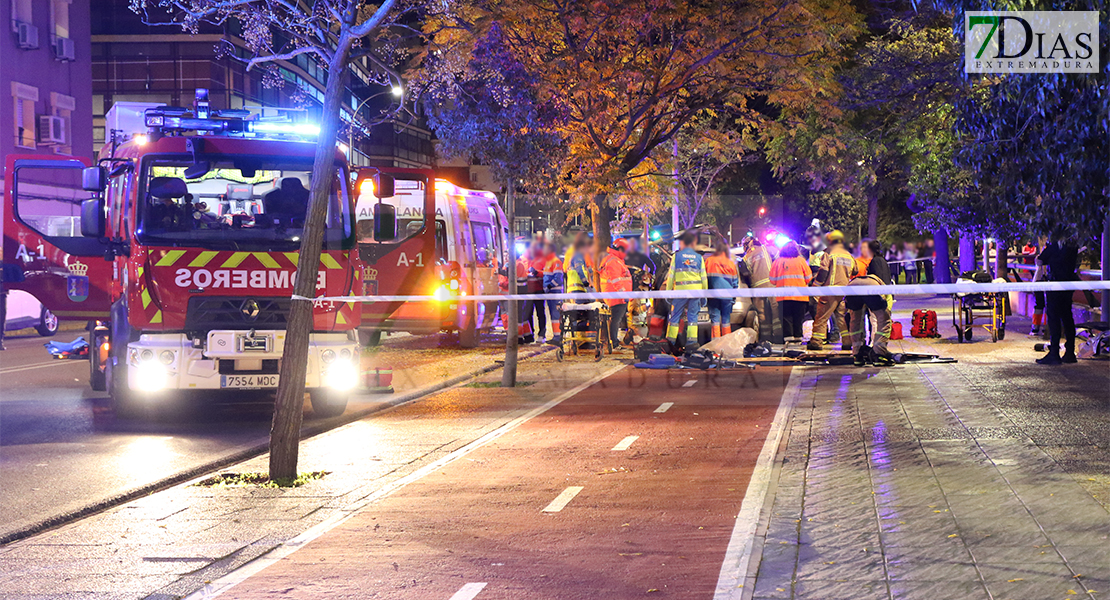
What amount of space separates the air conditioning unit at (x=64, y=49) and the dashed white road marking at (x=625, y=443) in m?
30.8

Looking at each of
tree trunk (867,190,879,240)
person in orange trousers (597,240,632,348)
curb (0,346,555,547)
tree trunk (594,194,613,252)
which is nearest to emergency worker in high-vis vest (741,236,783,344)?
person in orange trousers (597,240,632,348)

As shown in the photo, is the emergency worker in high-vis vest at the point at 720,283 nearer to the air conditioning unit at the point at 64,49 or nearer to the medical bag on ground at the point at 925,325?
the medical bag on ground at the point at 925,325

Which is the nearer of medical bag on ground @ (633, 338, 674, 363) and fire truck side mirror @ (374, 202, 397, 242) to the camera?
fire truck side mirror @ (374, 202, 397, 242)

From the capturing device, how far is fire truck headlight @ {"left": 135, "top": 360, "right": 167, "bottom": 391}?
11570 mm

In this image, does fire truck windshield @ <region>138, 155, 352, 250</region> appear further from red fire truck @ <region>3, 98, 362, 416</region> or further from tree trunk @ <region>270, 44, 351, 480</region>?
tree trunk @ <region>270, 44, 351, 480</region>

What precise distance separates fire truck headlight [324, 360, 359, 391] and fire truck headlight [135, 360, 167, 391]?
1538 mm

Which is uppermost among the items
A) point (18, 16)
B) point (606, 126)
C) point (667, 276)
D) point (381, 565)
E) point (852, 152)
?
point (18, 16)

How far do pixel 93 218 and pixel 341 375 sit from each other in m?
2.86

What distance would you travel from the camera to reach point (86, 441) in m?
10.9

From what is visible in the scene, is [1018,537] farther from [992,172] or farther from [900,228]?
[992,172]

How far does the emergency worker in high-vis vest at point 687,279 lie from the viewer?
17.6 metres

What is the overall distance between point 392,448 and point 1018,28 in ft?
20.5

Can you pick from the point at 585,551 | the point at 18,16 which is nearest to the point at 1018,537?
the point at 585,551

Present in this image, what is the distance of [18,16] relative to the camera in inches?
1324
